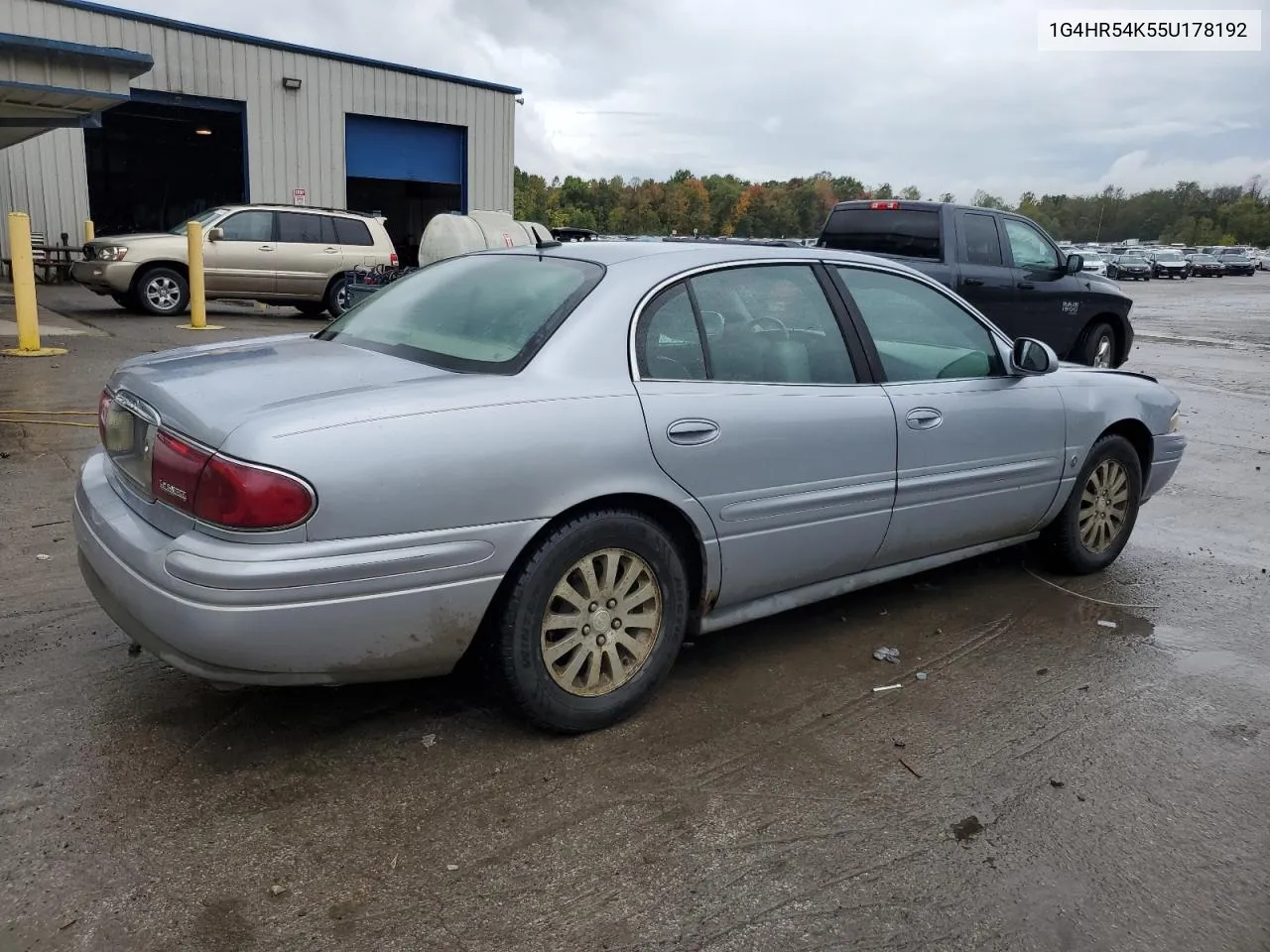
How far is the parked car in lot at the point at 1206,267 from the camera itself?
197 feet

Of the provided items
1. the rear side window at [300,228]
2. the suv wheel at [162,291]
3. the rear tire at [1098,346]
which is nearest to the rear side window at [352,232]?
the rear side window at [300,228]

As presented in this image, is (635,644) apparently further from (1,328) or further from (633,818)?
(1,328)

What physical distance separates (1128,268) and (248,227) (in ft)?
163

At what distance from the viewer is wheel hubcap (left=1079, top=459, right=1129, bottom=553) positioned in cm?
504

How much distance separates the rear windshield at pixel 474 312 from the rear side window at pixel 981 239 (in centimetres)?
A: 724

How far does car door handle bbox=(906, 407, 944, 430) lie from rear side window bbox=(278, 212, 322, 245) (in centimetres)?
1332

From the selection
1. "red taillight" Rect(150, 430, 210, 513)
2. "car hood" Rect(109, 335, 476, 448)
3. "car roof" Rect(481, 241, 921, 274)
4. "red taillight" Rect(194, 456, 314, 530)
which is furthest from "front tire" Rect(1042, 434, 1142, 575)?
"red taillight" Rect(150, 430, 210, 513)

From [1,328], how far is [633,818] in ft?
41.3

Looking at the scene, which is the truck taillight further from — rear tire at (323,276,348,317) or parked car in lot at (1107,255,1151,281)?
parked car in lot at (1107,255,1151,281)

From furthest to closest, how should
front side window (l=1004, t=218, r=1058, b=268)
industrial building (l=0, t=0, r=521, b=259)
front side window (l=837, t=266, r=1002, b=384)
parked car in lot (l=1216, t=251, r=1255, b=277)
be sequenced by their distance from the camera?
parked car in lot (l=1216, t=251, r=1255, b=277), industrial building (l=0, t=0, r=521, b=259), front side window (l=1004, t=218, r=1058, b=268), front side window (l=837, t=266, r=1002, b=384)

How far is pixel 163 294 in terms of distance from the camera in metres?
14.8

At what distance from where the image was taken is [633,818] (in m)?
2.88

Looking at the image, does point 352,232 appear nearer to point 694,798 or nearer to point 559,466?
point 559,466

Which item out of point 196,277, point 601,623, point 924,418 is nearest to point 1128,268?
point 196,277
